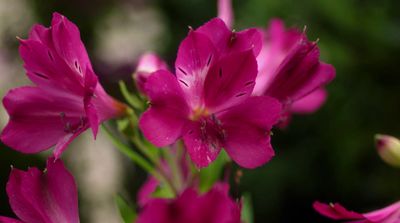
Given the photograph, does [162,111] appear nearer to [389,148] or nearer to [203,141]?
[203,141]

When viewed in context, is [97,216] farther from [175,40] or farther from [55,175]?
[55,175]

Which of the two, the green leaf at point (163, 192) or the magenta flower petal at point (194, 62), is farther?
the green leaf at point (163, 192)

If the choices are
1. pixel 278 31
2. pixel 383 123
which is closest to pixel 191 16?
pixel 383 123

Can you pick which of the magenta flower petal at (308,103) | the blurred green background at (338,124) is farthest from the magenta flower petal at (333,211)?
the blurred green background at (338,124)

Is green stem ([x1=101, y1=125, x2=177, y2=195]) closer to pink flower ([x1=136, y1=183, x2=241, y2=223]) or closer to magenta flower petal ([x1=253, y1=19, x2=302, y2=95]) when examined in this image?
magenta flower petal ([x1=253, y1=19, x2=302, y2=95])

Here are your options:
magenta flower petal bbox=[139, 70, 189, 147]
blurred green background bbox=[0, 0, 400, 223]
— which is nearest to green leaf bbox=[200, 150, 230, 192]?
magenta flower petal bbox=[139, 70, 189, 147]

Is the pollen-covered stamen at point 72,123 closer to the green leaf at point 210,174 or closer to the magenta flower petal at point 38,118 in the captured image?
the magenta flower petal at point 38,118

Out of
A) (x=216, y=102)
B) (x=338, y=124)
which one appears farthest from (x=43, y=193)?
(x=338, y=124)
